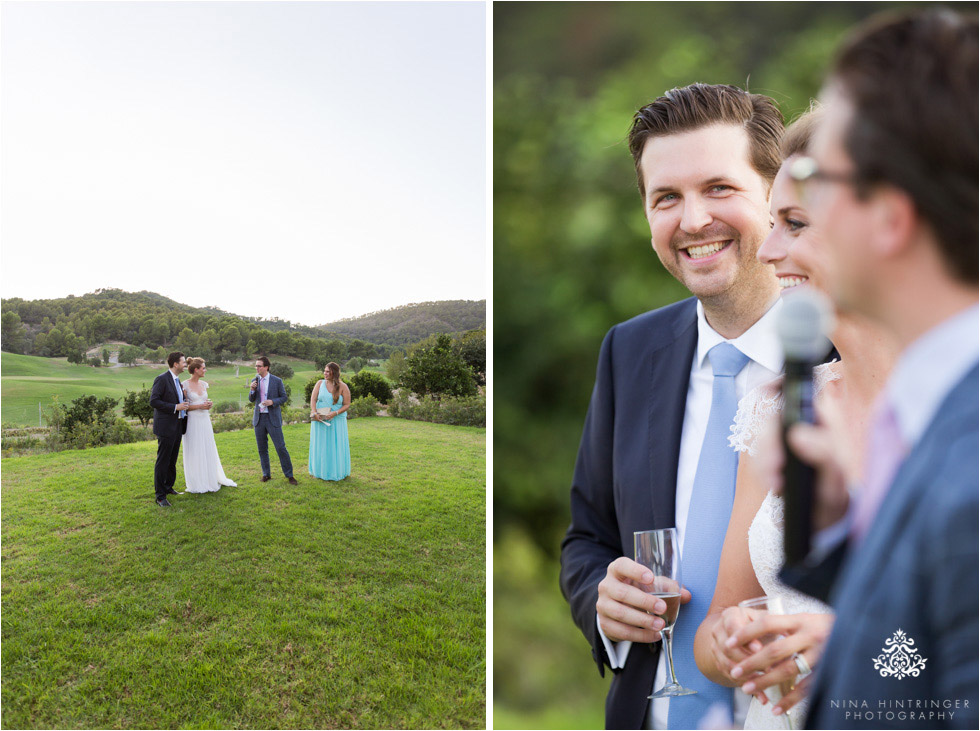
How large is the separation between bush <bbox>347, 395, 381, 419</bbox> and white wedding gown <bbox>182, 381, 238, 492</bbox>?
3.73 feet

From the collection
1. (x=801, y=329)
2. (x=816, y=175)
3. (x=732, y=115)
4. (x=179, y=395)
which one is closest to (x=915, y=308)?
(x=801, y=329)

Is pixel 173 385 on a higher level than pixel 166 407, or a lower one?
higher

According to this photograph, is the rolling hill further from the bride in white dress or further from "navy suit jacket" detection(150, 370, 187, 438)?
"navy suit jacket" detection(150, 370, 187, 438)

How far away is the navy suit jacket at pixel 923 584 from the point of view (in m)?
1.17

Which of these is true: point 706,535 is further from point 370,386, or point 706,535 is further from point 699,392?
point 370,386

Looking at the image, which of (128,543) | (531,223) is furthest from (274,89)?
(128,543)

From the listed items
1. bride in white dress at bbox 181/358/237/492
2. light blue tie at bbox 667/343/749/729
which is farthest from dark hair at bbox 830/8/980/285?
bride in white dress at bbox 181/358/237/492

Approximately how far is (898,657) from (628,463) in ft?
4.36

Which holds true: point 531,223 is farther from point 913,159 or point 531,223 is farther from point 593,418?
point 913,159

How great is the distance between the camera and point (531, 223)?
415 centimetres

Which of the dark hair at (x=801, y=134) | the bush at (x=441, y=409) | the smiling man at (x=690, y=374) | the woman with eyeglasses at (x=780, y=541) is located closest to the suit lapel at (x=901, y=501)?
the woman with eyeglasses at (x=780, y=541)

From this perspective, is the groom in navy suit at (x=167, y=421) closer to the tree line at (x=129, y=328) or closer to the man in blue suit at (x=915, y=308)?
the tree line at (x=129, y=328)

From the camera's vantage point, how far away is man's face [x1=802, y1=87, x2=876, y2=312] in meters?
1.23

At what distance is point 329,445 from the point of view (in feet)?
19.2
